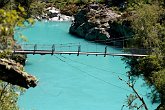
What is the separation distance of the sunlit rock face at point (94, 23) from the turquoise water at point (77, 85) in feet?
12.2

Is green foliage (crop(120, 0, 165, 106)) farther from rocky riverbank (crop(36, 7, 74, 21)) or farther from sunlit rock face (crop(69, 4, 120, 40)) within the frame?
rocky riverbank (crop(36, 7, 74, 21))

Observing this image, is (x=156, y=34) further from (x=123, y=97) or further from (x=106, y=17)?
(x=106, y=17)

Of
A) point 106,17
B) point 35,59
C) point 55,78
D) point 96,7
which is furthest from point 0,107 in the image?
point 96,7

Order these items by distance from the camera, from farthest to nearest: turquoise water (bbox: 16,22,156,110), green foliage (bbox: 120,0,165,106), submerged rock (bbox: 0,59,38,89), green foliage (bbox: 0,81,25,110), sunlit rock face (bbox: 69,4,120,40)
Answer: sunlit rock face (bbox: 69,4,120,40), turquoise water (bbox: 16,22,156,110), green foliage (bbox: 120,0,165,106), green foliage (bbox: 0,81,25,110), submerged rock (bbox: 0,59,38,89)

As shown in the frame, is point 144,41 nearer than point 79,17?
Yes

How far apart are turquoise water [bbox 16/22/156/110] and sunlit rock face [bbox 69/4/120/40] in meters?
3.73

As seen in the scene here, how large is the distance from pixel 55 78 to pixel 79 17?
18.1 metres

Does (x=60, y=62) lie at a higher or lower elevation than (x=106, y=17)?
lower

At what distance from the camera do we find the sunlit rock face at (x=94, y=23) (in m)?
39.8

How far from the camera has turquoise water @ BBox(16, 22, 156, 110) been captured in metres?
22.9

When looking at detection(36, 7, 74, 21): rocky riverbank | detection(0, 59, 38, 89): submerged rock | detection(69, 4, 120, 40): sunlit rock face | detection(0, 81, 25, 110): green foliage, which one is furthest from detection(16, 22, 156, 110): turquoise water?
detection(36, 7, 74, 21): rocky riverbank

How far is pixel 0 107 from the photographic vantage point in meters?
9.67

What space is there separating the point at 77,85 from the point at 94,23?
15810 millimetres

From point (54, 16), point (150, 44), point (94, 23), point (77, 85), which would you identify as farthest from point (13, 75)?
point (54, 16)
